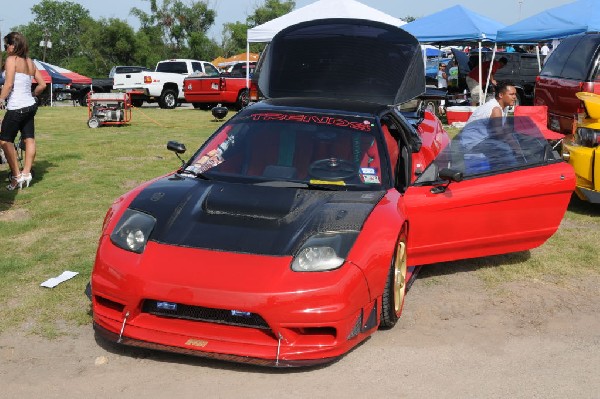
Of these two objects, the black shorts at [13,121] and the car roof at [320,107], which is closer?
the car roof at [320,107]

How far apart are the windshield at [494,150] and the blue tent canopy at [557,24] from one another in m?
11.1

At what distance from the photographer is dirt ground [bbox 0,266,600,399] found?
3768 millimetres

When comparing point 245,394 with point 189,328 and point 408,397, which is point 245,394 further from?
point 408,397

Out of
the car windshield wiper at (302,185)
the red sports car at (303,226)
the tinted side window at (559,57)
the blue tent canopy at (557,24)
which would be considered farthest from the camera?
the blue tent canopy at (557,24)

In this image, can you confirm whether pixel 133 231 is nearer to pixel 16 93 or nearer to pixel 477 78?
pixel 16 93

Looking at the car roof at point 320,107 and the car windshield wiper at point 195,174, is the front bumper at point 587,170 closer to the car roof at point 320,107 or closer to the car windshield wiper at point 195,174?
the car roof at point 320,107

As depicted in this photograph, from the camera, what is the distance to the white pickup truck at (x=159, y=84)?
2559cm

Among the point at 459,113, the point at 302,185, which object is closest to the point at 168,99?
the point at 459,113

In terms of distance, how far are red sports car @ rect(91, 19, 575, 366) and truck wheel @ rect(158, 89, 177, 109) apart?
20033 mm

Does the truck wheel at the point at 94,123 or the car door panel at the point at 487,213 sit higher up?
the car door panel at the point at 487,213

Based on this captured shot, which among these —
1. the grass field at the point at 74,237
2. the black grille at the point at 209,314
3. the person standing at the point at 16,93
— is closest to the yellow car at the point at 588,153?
the grass field at the point at 74,237

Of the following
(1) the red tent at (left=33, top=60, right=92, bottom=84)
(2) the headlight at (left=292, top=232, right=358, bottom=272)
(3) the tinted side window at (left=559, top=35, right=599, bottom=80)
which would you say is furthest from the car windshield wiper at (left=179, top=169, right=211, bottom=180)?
(1) the red tent at (left=33, top=60, right=92, bottom=84)

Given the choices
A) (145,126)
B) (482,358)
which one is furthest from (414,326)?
(145,126)

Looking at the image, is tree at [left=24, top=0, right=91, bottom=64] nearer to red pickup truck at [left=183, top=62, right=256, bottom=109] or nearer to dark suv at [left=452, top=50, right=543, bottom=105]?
red pickup truck at [left=183, top=62, right=256, bottom=109]
